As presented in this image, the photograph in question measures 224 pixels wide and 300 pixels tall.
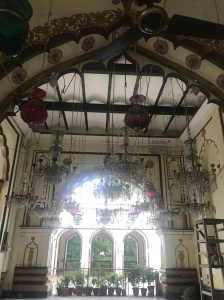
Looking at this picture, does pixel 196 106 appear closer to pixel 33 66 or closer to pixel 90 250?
pixel 33 66

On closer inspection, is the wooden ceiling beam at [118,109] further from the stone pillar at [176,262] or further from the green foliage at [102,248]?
the green foliage at [102,248]

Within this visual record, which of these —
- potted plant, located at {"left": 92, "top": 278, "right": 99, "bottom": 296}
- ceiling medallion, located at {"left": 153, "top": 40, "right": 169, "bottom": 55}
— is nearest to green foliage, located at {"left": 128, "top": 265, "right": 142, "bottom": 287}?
potted plant, located at {"left": 92, "top": 278, "right": 99, "bottom": 296}

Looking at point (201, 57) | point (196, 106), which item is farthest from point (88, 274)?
point (201, 57)

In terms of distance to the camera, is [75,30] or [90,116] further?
[90,116]

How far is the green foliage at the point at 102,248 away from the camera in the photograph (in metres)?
12.1

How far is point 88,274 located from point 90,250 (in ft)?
16.1

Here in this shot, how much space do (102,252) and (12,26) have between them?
12.4 m

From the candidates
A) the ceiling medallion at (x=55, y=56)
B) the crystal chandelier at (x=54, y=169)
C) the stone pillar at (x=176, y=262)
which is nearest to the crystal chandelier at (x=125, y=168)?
the crystal chandelier at (x=54, y=169)

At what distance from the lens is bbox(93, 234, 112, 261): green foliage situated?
39.8 ft

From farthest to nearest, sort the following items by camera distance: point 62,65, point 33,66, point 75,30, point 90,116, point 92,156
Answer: point 92,156, point 90,116, point 62,65, point 33,66, point 75,30

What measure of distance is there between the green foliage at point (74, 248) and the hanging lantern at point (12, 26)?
12288 mm

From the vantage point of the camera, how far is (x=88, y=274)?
741 centimetres

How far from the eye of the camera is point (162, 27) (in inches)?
69.6

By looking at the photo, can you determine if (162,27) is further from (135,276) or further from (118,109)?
(135,276)
